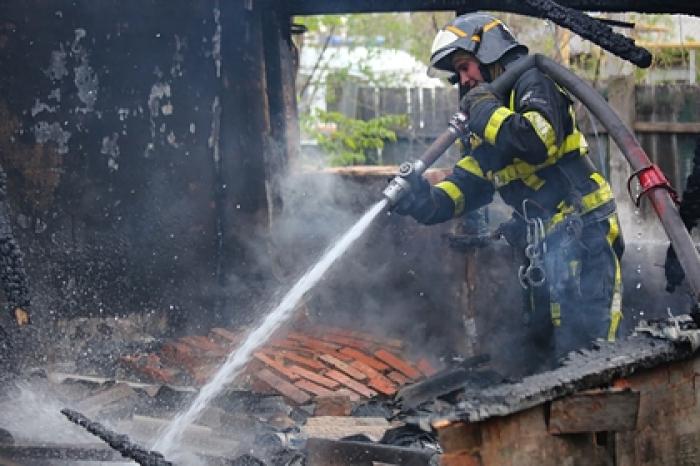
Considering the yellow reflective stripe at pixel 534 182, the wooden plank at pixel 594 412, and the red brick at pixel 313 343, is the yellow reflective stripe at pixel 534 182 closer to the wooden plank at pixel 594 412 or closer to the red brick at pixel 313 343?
the red brick at pixel 313 343

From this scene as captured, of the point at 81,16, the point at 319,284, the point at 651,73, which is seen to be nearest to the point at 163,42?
the point at 81,16

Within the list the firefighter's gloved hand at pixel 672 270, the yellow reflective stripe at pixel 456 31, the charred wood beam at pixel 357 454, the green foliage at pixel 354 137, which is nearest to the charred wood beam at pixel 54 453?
the charred wood beam at pixel 357 454

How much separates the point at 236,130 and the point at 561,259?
9.56 feet

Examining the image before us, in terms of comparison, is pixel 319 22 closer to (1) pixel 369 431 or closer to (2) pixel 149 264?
(2) pixel 149 264

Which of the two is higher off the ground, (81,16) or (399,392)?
(81,16)

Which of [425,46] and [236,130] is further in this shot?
[425,46]

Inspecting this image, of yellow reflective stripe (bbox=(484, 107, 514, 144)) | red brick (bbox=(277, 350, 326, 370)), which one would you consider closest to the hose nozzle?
yellow reflective stripe (bbox=(484, 107, 514, 144))

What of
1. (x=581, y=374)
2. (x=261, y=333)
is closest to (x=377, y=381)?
(x=261, y=333)

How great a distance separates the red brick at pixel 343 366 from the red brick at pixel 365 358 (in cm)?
20

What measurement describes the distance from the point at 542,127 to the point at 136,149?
314cm

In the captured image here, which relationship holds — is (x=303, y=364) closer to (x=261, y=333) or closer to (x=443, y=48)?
(x=261, y=333)

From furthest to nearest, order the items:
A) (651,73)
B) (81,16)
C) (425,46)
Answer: (425,46) → (651,73) → (81,16)

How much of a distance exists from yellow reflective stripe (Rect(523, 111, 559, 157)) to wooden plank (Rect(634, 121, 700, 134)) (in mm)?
5666

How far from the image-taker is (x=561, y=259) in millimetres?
5875
